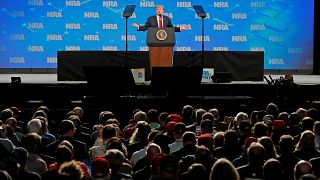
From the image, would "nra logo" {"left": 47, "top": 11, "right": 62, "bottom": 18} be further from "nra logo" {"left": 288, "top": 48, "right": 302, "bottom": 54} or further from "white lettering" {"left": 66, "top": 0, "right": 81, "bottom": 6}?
"nra logo" {"left": 288, "top": 48, "right": 302, "bottom": 54}

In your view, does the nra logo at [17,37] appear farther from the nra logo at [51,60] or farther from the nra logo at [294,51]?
the nra logo at [294,51]

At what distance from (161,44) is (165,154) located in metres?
12.3

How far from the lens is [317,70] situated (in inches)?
1127

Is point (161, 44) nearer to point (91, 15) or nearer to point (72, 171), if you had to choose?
point (91, 15)

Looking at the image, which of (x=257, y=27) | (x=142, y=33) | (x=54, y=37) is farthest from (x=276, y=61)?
(x=54, y=37)

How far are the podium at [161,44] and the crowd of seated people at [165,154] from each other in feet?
22.5

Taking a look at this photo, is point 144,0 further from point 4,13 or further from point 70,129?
point 70,129

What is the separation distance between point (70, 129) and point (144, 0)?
1606cm

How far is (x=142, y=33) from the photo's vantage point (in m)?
28.4

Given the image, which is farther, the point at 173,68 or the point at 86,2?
the point at 86,2

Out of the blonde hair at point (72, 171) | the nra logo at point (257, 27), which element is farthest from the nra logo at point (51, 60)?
the blonde hair at point (72, 171)

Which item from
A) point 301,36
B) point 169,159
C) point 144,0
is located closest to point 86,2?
point 144,0

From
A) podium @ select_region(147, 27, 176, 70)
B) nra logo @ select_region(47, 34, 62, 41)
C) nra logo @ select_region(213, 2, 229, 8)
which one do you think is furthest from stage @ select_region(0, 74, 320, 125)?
nra logo @ select_region(213, 2, 229, 8)

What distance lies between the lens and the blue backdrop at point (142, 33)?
28391 millimetres
